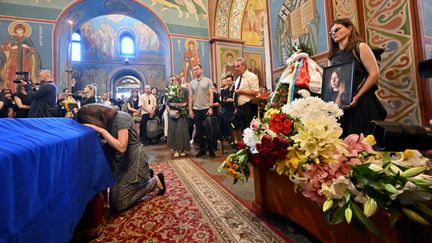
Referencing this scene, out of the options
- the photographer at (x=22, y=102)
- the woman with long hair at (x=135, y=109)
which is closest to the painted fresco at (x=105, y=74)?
the woman with long hair at (x=135, y=109)

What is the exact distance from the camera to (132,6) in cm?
815

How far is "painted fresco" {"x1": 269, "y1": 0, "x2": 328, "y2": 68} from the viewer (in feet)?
10.5

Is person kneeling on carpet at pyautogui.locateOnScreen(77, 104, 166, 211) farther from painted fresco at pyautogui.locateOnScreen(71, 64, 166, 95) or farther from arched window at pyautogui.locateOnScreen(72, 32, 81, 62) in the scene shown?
arched window at pyautogui.locateOnScreen(72, 32, 81, 62)

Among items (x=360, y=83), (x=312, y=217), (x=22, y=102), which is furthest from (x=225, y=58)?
(x=312, y=217)

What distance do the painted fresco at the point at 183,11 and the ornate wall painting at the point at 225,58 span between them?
49.9 inches

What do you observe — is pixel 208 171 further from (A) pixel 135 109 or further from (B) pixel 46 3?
(B) pixel 46 3

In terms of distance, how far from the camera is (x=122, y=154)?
205 centimetres

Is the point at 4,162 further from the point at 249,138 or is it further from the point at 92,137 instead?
the point at 249,138

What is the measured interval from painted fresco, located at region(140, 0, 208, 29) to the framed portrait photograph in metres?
7.40

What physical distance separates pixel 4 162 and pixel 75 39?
19565 mm

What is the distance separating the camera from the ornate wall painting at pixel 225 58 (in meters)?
8.13

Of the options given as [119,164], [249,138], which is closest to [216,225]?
[249,138]

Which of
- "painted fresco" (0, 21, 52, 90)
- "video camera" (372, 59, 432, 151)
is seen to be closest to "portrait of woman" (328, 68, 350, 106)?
"video camera" (372, 59, 432, 151)

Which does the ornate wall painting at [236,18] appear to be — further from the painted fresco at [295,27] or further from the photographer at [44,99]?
the photographer at [44,99]
